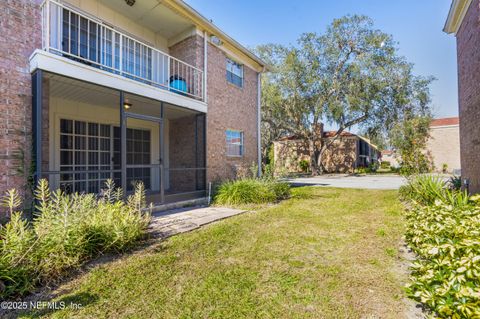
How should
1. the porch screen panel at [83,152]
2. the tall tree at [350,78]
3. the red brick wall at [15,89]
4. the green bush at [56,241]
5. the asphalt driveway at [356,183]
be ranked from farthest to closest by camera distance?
the tall tree at [350,78], the asphalt driveway at [356,183], the porch screen panel at [83,152], the red brick wall at [15,89], the green bush at [56,241]

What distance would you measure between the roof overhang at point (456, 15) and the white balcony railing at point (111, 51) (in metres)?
7.83

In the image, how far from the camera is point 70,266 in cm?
322

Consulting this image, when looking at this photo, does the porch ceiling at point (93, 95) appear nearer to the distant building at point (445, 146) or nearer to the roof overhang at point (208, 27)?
the roof overhang at point (208, 27)

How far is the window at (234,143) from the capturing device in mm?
10316

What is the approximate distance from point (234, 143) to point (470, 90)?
7.86 m

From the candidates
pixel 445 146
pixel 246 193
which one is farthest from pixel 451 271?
pixel 445 146

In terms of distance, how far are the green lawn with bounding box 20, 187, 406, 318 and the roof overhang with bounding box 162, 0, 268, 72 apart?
662cm

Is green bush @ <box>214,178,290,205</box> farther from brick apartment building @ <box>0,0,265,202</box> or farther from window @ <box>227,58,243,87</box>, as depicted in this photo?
window @ <box>227,58,243,87</box>

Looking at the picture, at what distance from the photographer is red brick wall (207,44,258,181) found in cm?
907

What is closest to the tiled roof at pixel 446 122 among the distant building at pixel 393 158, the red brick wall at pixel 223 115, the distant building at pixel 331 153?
the distant building at pixel 393 158

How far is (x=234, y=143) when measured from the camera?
10664mm

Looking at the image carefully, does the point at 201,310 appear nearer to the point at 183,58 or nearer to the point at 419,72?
the point at 183,58

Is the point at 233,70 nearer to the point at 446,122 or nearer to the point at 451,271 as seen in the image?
the point at 451,271

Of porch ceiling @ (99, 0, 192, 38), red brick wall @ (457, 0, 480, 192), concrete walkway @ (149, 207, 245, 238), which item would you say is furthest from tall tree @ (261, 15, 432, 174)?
concrete walkway @ (149, 207, 245, 238)
